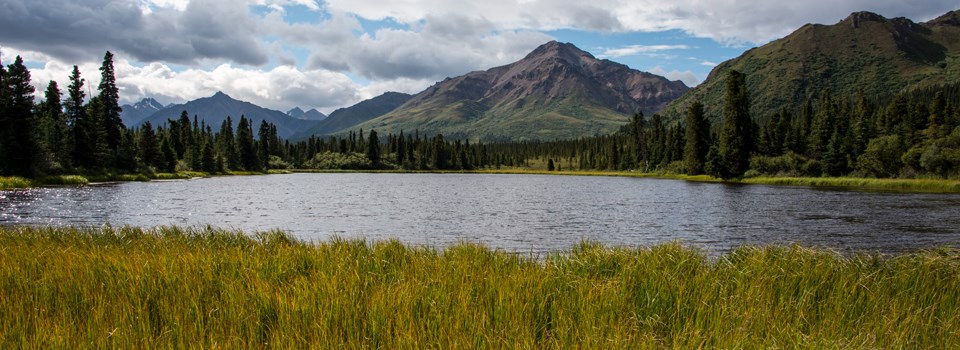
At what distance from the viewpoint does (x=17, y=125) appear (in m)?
64.2

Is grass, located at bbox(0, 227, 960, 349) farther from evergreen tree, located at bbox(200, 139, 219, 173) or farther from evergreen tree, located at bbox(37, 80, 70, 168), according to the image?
evergreen tree, located at bbox(200, 139, 219, 173)

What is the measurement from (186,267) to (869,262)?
14.8 metres

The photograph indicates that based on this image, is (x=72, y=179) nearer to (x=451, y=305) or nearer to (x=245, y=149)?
(x=451, y=305)

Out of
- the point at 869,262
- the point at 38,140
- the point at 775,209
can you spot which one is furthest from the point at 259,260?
the point at 38,140

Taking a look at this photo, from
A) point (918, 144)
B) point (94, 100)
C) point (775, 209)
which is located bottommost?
point (775, 209)

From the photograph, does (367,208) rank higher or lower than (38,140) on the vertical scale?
lower

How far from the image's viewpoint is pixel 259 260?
1084cm

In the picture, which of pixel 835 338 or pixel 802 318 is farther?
pixel 802 318

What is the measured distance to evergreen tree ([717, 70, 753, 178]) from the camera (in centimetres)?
9962

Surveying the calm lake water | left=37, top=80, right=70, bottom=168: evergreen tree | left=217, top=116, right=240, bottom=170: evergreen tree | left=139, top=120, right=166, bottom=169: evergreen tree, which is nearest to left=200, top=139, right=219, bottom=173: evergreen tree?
left=217, top=116, right=240, bottom=170: evergreen tree

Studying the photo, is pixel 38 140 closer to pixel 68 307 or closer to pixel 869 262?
pixel 68 307

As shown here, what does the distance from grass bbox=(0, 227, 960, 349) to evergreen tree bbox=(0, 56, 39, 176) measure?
215 feet

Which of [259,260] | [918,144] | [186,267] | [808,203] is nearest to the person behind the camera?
[186,267]

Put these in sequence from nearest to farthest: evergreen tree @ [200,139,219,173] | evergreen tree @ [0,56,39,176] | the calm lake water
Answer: the calm lake water < evergreen tree @ [0,56,39,176] < evergreen tree @ [200,139,219,173]
